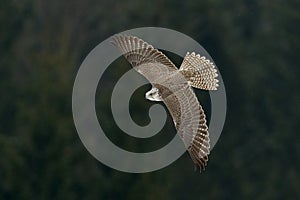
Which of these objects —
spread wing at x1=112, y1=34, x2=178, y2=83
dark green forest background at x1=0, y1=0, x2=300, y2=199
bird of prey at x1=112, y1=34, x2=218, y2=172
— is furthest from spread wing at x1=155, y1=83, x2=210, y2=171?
dark green forest background at x1=0, y1=0, x2=300, y2=199

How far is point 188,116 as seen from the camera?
7.41 m

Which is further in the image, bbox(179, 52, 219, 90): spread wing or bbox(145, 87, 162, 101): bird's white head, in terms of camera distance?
bbox(179, 52, 219, 90): spread wing

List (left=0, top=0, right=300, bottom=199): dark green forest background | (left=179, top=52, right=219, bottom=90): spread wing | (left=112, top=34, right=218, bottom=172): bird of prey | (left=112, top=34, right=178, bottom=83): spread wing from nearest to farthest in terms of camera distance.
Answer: (left=112, top=34, right=218, bottom=172): bird of prey → (left=112, top=34, right=178, bottom=83): spread wing → (left=179, top=52, right=219, bottom=90): spread wing → (left=0, top=0, right=300, bottom=199): dark green forest background

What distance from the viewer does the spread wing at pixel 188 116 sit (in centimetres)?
734

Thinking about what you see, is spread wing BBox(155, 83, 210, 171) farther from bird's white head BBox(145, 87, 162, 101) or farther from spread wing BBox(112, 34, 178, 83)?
spread wing BBox(112, 34, 178, 83)

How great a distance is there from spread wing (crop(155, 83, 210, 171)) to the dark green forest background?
11.2 metres

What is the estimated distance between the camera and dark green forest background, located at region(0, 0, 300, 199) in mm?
20109

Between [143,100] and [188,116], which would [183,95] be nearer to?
[188,116]

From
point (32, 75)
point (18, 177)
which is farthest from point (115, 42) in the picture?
point (32, 75)

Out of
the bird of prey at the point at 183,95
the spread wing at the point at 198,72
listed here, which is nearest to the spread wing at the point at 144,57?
the bird of prey at the point at 183,95

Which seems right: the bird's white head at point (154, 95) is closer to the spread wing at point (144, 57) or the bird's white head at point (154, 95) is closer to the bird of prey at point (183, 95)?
the bird of prey at point (183, 95)

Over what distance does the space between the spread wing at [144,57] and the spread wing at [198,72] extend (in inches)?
5.1

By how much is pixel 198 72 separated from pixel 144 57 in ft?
1.15

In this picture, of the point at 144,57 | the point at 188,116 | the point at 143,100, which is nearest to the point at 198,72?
the point at 144,57
